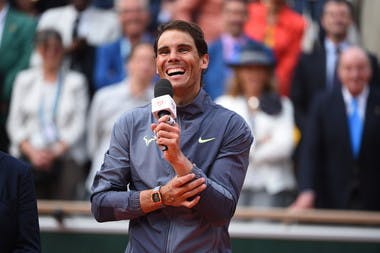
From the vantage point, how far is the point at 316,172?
7.78 meters

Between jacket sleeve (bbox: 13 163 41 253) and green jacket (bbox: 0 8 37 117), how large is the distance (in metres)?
4.76

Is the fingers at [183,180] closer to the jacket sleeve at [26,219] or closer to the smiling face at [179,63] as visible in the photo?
the smiling face at [179,63]

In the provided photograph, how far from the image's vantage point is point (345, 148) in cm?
776

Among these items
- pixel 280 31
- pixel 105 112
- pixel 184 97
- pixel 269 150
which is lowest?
pixel 269 150

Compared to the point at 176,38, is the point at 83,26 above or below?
below

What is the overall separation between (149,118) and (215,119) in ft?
0.95

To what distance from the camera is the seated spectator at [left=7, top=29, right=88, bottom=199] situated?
8.36 metres

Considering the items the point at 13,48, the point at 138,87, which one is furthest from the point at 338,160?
the point at 13,48

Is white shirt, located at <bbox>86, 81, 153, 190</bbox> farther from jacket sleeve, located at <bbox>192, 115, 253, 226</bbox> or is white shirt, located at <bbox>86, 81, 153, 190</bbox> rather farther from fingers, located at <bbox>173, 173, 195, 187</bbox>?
fingers, located at <bbox>173, 173, 195, 187</bbox>

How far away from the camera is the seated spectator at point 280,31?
28.9 feet

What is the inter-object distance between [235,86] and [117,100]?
104 centimetres

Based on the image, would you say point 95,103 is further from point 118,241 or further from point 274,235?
point 274,235

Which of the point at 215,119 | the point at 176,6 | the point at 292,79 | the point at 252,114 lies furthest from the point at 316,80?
the point at 215,119

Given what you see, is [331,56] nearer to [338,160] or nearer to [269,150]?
[338,160]
